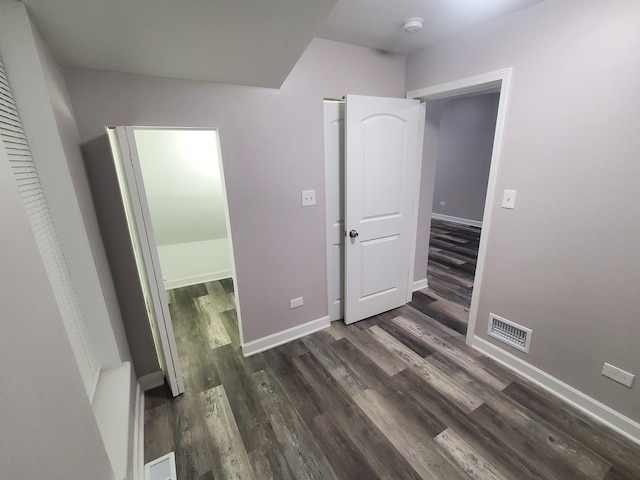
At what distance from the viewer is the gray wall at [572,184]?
1350 mm

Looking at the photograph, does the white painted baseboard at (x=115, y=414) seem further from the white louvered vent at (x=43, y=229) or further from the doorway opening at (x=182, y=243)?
the doorway opening at (x=182, y=243)

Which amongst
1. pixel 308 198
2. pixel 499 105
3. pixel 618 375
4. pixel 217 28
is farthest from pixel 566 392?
pixel 217 28

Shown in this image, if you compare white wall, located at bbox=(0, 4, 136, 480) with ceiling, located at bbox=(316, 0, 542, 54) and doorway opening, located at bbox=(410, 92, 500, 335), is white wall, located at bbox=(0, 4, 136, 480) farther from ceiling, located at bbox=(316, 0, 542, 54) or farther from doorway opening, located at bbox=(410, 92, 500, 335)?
doorway opening, located at bbox=(410, 92, 500, 335)

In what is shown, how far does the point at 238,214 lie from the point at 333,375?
1318mm

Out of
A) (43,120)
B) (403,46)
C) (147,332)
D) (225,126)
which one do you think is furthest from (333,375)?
(403,46)

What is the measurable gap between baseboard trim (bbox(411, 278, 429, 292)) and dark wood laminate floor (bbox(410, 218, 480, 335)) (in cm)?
5

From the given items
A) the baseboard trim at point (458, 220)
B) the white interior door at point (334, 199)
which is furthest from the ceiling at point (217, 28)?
the baseboard trim at point (458, 220)

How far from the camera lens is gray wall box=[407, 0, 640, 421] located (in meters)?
1.35

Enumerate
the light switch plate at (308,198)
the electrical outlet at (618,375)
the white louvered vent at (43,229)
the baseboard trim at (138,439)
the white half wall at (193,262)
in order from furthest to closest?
1. the white half wall at (193,262)
2. the light switch plate at (308,198)
3. the electrical outlet at (618,375)
4. the baseboard trim at (138,439)
5. the white louvered vent at (43,229)

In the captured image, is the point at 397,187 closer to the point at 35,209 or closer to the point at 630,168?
the point at 630,168

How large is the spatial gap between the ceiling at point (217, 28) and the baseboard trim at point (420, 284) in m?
2.29

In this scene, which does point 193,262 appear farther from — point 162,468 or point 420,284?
point 420,284

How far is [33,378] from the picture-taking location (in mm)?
558

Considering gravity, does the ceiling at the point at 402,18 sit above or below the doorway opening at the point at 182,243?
above
